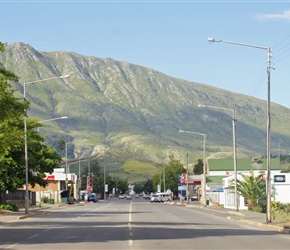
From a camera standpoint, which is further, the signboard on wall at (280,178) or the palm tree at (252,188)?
the signboard on wall at (280,178)

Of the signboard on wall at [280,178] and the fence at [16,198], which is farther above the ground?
the signboard on wall at [280,178]

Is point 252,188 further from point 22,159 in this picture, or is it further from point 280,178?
point 22,159

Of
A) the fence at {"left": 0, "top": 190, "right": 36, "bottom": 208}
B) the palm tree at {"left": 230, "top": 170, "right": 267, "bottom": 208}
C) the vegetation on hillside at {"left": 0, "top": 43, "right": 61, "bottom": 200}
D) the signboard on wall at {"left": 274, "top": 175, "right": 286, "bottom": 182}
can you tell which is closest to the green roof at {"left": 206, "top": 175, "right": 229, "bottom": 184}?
the fence at {"left": 0, "top": 190, "right": 36, "bottom": 208}

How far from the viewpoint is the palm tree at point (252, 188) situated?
7225 centimetres

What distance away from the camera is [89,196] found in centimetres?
13488

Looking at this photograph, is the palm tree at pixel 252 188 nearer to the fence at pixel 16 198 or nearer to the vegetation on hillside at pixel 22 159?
the vegetation on hillside at pixel 22 159

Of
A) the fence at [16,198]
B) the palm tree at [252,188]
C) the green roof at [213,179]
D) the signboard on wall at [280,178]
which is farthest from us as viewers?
the green roof at [213,179]

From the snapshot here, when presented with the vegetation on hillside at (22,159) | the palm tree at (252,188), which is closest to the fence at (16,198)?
the vegetation on hillside at (22,159)

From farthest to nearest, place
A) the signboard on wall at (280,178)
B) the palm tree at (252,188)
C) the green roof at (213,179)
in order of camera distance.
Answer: the green roof at (213,179) < the signboard on wall at (280,178) < the palm tree at (252,188)

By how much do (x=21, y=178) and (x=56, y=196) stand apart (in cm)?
5805

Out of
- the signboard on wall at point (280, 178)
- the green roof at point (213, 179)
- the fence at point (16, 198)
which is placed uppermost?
the green roof at point (213, 179)

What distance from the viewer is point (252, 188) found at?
72.4 metres

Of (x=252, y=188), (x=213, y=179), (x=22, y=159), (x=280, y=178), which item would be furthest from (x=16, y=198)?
(x=213, y=179)

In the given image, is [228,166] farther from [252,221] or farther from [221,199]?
[252,221]
